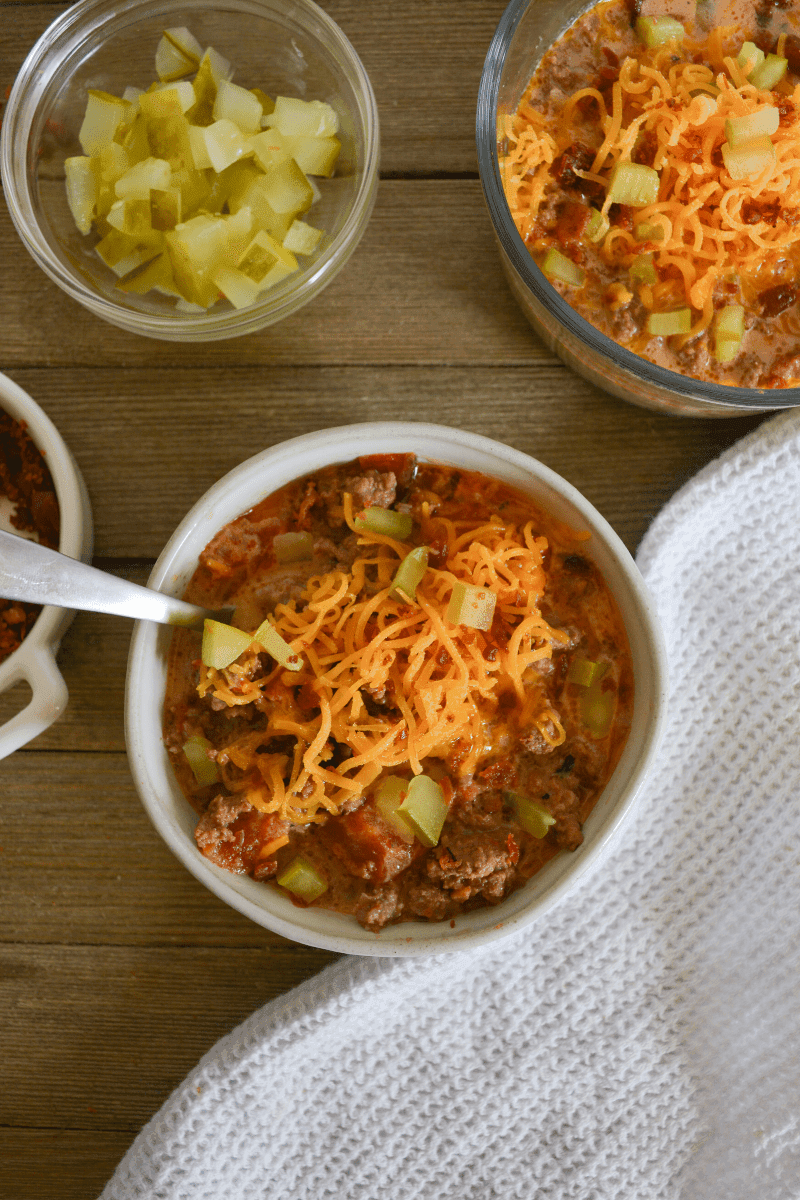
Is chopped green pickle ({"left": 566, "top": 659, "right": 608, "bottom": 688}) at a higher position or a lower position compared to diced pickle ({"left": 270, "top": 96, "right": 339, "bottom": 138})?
lower

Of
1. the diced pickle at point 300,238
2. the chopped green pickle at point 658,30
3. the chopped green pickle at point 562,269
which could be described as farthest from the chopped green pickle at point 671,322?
the diced pickle at point 300,238

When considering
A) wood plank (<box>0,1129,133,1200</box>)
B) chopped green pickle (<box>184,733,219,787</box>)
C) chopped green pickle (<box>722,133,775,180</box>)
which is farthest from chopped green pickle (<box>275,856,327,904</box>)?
chopped green pickle (<box>722,133,775,180</box>)

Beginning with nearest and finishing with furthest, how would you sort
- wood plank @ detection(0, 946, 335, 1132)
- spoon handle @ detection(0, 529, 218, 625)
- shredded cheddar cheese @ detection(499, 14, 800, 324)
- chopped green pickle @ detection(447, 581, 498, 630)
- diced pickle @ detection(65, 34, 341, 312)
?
spoon handle @ detection(0, 529, 218, 625), chopped green pickle @ detection(447, 581, 498, 630), shredded cheddar cheese @ detection(499, 14, 800, 324), diced pickle @ detection(65, 34, 341, 312), wood plank @ detection(0, 946, 335, 1132)

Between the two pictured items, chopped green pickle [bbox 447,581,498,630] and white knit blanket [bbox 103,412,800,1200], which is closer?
chopped green pickle [bbox 447,581,498,630]

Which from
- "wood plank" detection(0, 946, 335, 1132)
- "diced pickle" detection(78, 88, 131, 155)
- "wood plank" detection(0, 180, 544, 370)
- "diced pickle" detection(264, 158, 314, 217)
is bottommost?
"wood plank" detection(0, 946, 335, 1132)

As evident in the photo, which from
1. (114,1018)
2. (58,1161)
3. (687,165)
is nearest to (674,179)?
(687,165)

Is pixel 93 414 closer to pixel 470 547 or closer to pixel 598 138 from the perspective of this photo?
pixel 470 547

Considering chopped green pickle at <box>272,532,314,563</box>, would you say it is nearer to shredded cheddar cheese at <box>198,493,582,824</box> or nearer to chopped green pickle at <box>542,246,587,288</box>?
shredded cheddar cheese at <box>198,493,582,824</box>
